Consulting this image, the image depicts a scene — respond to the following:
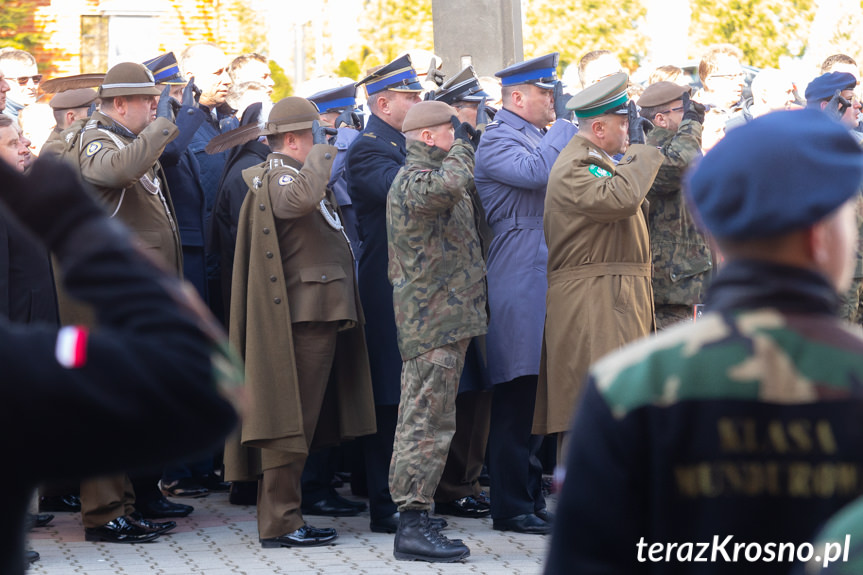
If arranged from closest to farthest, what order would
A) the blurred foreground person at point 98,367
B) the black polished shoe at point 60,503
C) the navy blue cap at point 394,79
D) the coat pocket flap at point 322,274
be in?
1. the blurred foreground person at point 98,367
2. the coat pocket flap at point 322,274
3. the navy blue cap at point 394,79
4. the black polished shoe at point 60,503

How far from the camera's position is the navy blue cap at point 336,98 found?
8.05m

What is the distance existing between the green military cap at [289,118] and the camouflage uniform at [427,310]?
2.06 ft

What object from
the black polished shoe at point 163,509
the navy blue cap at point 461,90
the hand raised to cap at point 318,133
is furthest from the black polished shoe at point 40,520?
the navy blue cap at point 461,90

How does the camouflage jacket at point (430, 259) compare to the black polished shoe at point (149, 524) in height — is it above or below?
above

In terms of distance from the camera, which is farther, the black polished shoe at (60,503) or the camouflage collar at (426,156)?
the black polished shoe at (60,503)

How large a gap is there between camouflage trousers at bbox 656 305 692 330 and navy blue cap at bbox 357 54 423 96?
1798 millimetres

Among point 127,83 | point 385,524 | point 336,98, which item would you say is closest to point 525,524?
point 385,524

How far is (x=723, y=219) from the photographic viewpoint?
1.93 m

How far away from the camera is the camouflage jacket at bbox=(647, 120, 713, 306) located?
23.4 ft

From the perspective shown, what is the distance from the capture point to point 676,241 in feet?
23.7

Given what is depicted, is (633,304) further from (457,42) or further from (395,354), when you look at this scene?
(457,42)

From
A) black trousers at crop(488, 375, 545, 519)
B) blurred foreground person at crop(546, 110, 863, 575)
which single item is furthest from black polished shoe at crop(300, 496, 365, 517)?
blurred foreground person at crop(546, 110, 863, 575)

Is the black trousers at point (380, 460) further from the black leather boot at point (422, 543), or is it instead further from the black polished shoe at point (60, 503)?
the black polished shoe at point (60, 503)
